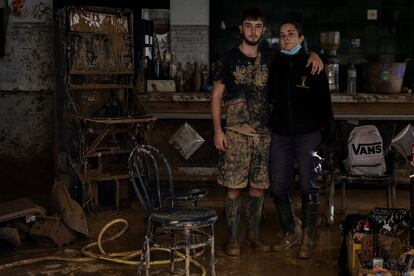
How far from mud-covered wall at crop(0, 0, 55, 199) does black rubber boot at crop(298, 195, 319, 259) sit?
11.4 feet

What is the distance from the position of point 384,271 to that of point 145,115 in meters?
2.92

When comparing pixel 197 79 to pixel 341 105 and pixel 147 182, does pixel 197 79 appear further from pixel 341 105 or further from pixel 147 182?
pixel 147 182

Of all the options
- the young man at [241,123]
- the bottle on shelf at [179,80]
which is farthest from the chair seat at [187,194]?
the bottle on shelf at [179,80]

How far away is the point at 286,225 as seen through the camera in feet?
15.6

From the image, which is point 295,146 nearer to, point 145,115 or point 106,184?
point 145,115

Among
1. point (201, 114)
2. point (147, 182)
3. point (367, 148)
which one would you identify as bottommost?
point (147, 182)

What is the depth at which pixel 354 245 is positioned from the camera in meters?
3.81

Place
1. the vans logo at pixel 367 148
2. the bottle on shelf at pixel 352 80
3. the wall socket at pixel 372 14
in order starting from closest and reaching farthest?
the vans logo at pixel 367 148 < the bottle on shelf at pixel 352 80 < the wall socket at pixel 372 14

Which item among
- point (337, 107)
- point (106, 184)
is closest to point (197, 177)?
point (106, 184)

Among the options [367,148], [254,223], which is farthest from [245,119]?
[367,148]

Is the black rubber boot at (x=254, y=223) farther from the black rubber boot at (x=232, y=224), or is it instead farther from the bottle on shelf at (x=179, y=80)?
the bottle on shelf at (x=179, y=80)

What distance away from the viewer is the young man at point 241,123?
452 centimetres

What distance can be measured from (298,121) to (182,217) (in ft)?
3.92

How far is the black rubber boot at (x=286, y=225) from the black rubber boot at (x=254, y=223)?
10cm
